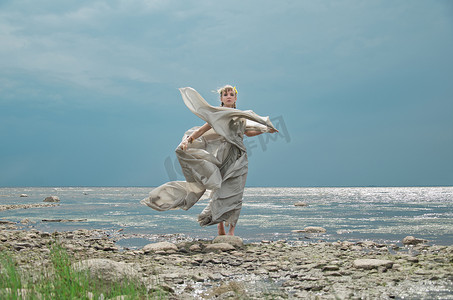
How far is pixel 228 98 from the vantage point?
364 inches

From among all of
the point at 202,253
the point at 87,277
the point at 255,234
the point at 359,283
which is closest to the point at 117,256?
the point at 202,253

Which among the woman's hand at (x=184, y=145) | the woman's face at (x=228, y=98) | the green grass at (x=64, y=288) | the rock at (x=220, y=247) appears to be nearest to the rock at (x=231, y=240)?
the rock at (x=220, y=247)

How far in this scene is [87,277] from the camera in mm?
4547

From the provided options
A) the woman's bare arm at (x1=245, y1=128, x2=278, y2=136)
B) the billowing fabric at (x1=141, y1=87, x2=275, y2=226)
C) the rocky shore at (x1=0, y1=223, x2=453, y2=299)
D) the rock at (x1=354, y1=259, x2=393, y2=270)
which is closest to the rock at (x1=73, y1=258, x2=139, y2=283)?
the rocky shore at (x1=0, y1=223, x2=453, y2=299)

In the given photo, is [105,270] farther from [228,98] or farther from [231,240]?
[228,98]

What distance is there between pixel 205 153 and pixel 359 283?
4761mm

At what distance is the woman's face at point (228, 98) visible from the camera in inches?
364

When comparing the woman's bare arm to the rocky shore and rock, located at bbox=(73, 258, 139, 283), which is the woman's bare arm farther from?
rock, located at bbox=(73, 258, 139, 283)

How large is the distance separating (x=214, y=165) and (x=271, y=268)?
350 cm

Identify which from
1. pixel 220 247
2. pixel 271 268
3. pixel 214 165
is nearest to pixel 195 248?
pixel 220 247

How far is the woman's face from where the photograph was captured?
9250 millimetres

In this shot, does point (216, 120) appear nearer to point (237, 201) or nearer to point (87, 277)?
point (237, 201)

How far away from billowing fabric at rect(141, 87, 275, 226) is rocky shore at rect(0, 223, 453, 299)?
0.98 meters

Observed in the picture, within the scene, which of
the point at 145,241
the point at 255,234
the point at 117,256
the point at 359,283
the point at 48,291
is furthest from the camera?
the point at 255,234
